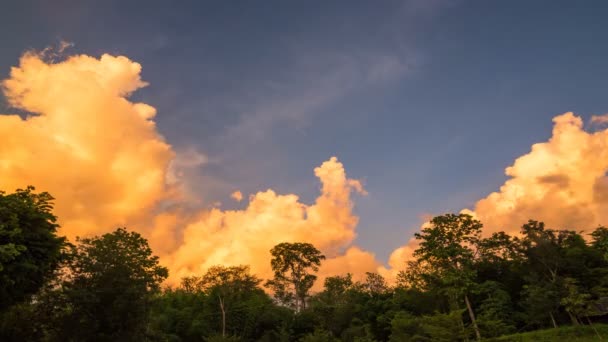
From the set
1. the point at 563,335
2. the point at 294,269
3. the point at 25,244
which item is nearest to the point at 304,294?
the point at 294,269

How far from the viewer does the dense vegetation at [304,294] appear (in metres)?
26.1

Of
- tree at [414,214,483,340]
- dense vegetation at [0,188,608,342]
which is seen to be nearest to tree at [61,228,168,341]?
dense vegetation at [0,188,608,342]

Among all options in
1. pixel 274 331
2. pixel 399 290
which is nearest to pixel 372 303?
pixel 399 290

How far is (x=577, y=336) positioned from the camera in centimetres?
3578

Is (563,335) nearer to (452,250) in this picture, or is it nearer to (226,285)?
(452,250)

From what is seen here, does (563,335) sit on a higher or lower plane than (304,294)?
lower

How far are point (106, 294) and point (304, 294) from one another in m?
38.9

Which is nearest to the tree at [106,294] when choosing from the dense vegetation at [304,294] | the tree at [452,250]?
the dense vegetation at [304,294]

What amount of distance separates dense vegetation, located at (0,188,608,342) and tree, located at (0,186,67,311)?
75 millimetres

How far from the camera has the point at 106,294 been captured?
32062 millimetres

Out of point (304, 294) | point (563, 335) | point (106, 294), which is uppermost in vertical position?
point (304, 294)

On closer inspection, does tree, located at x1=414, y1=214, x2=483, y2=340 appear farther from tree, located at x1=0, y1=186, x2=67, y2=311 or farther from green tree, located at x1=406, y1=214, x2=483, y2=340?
tree, located at x1=0, y1=186, x2=67, y2=311

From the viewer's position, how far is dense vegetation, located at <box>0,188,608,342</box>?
26.1 metres

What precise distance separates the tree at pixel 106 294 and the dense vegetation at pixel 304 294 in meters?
0.08
